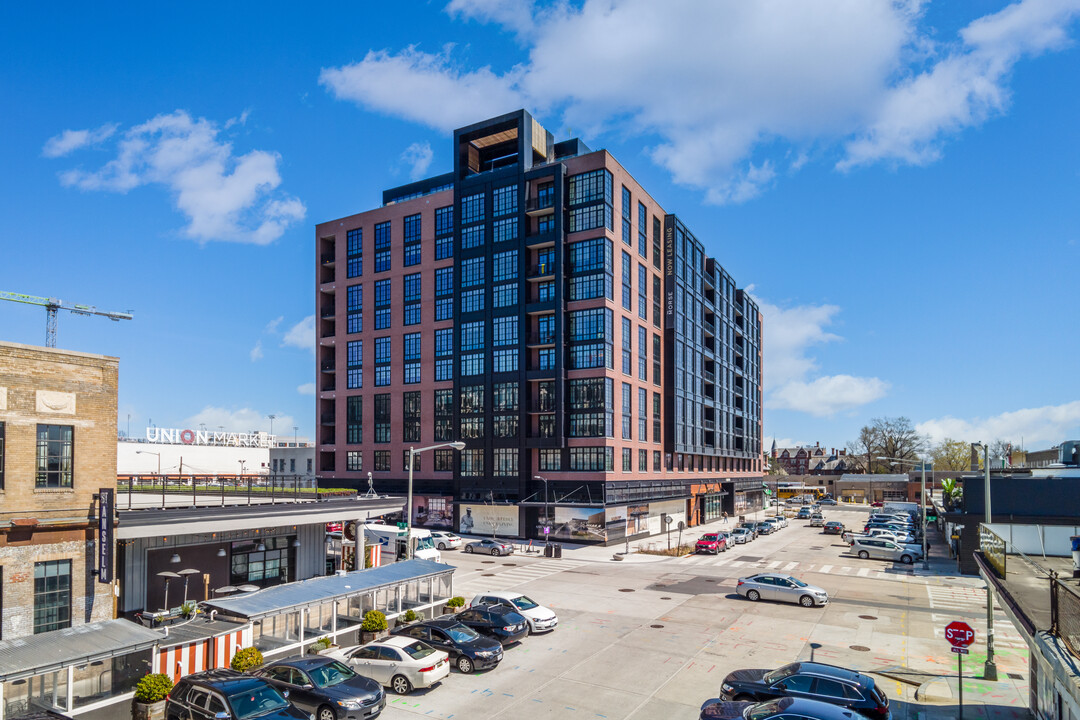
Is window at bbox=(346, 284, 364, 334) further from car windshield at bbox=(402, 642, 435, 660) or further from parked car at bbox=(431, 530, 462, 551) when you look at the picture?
car windshield at bbox=(402, 642, 435, 660)

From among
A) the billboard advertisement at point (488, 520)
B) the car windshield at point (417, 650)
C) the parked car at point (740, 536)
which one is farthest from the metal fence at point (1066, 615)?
the billboard advertisement at point (488, 520)

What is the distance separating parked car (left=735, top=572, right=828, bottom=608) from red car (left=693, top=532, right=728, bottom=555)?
1942 centimetres

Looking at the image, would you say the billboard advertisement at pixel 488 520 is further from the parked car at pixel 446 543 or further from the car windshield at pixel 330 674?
the car windshield at pixel 330 674

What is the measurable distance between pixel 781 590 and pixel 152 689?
27043 mm

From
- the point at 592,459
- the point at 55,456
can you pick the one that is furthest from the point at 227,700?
the point at 592,459

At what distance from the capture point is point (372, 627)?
26.0 meters

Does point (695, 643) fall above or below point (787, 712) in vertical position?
below

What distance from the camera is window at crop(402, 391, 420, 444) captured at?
6956 centimetres

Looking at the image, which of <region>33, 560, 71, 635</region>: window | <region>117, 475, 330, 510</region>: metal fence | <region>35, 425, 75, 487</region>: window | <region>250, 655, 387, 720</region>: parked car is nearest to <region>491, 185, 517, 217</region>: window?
<region>117, 475, 330, 510</region>: metal fence

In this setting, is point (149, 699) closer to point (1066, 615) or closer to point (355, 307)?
point (1066, 615)

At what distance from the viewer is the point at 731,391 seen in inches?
3885

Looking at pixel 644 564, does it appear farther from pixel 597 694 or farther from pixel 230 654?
pixel 230 654

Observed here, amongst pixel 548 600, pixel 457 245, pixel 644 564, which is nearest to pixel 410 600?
pixel 548 600

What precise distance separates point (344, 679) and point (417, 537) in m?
29.2
